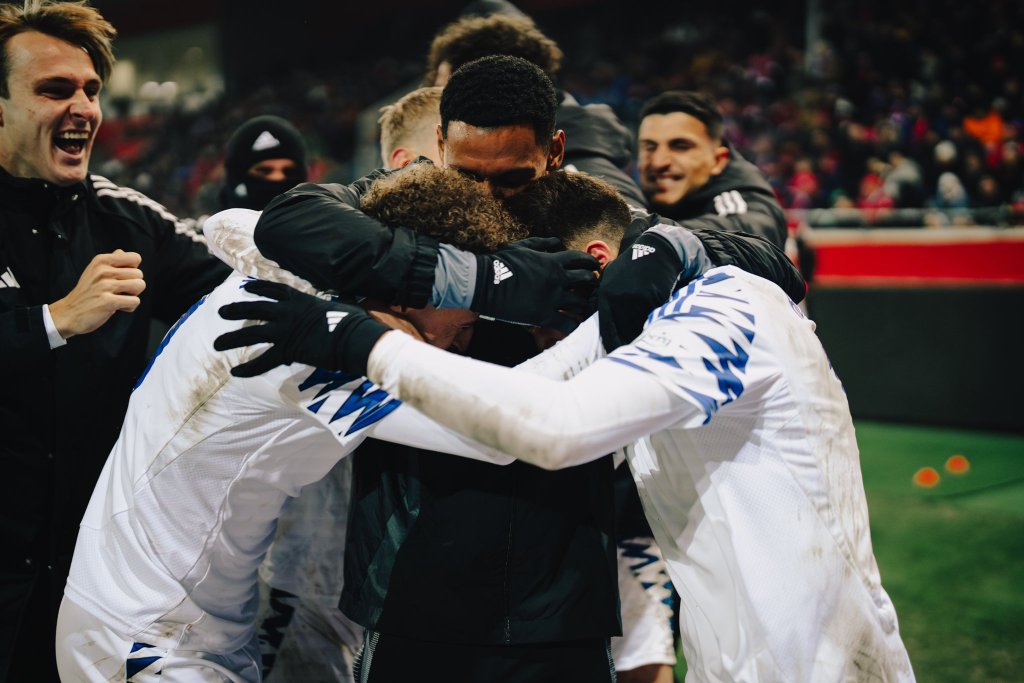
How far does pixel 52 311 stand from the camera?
2.36 metres

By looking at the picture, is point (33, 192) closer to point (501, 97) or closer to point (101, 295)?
point (101, 295)

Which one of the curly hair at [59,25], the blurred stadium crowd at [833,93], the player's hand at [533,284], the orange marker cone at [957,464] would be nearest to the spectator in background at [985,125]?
the blurred stadium crowd at [833,93]

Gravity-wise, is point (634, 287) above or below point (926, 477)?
above

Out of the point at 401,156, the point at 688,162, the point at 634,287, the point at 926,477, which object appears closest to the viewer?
the point at 634,287

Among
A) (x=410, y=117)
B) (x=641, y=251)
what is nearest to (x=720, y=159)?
(x=410, y=117)

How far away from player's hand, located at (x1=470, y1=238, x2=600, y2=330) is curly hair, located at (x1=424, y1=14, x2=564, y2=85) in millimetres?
1598

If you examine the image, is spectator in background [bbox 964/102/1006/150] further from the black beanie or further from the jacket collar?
the jacket collar

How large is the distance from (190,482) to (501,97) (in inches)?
40.4

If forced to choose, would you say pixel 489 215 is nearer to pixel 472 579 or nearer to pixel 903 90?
pixel 472 579

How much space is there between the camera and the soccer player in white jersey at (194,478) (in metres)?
1.89

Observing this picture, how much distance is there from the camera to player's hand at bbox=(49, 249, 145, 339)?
2.26 metres

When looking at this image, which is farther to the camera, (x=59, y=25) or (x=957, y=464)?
(x=957, y=464)

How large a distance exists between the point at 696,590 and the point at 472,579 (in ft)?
1.46

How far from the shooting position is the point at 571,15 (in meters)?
18.4
